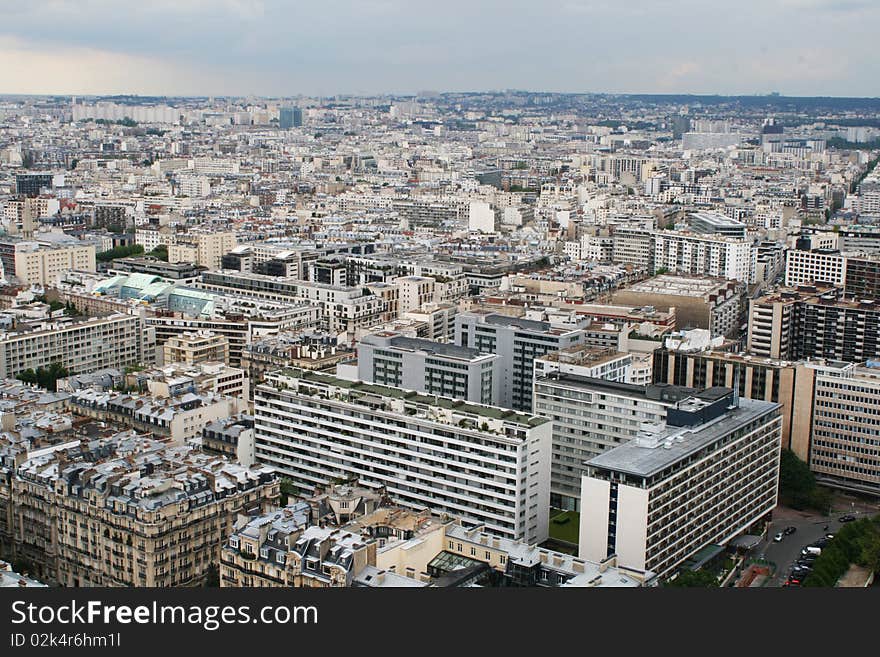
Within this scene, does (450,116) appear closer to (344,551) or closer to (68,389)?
(68,389)

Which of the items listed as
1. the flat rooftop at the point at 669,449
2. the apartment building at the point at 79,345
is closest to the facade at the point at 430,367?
the flat rooftop at the point at 669,449

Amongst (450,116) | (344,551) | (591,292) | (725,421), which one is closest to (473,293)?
(591,292)

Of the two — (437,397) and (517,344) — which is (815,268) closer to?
(517,344)

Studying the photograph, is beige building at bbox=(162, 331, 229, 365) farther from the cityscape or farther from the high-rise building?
the high-rise building

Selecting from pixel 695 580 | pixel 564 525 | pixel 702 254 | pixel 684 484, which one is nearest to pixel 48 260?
pixel 702 254

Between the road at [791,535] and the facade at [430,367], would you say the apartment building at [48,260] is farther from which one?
the road at [791,535]

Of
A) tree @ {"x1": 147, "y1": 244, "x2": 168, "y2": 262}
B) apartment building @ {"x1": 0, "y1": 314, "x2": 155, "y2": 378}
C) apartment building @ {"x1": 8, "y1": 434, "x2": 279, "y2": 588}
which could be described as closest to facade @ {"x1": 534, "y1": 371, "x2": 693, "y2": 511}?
apartment building @ {"x1": 8, "y1": 434, "x2": 279, "y2": 588}
